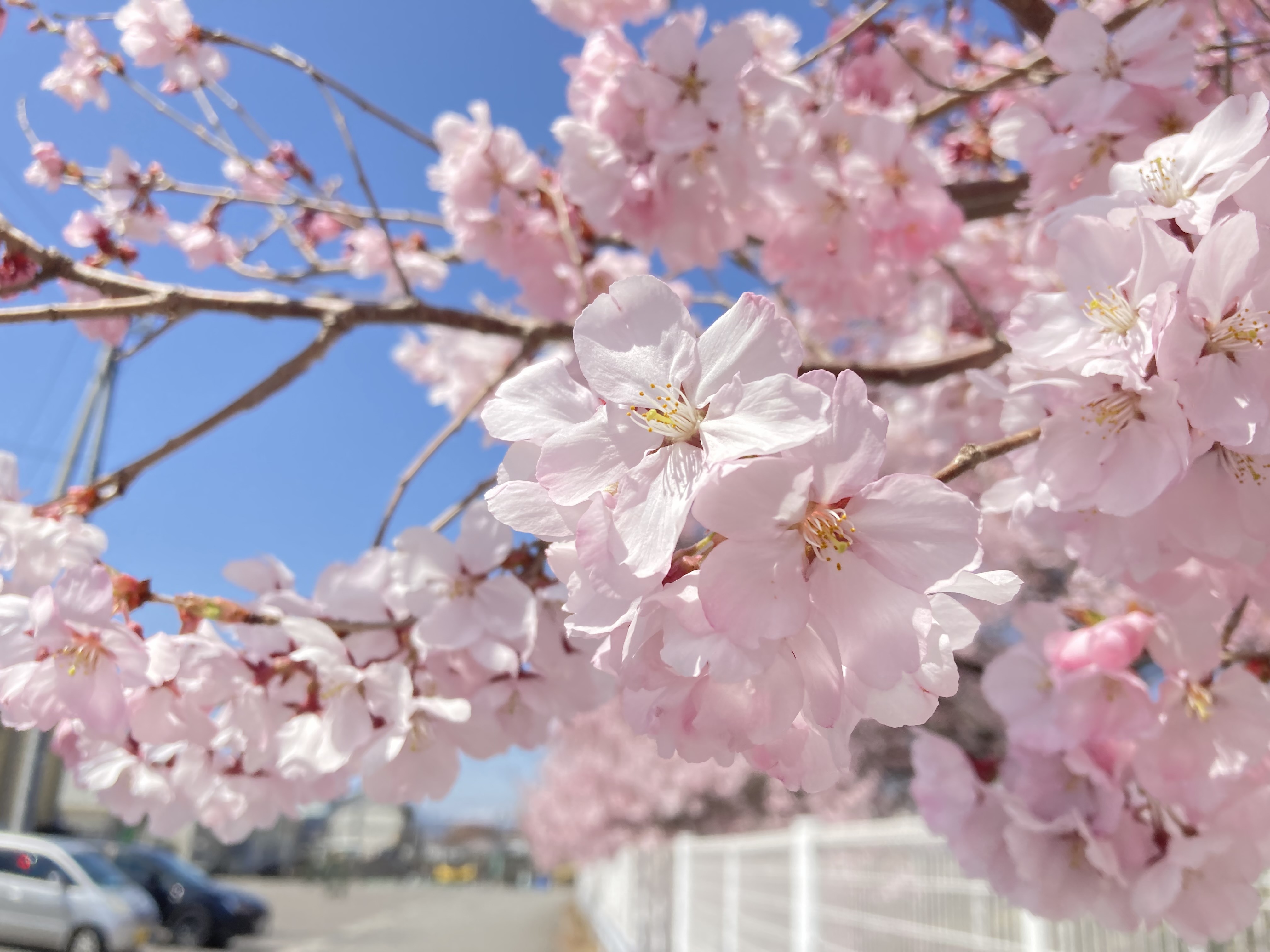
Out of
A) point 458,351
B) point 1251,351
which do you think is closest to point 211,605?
point 1251,351

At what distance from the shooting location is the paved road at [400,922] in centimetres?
1197

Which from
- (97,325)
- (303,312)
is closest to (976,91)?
(303,312)

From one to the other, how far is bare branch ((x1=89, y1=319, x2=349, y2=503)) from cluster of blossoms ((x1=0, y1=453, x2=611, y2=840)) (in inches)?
4.3

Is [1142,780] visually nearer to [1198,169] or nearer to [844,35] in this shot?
[1198,169]

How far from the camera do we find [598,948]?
13.6 metres

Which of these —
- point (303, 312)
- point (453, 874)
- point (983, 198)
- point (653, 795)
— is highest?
point (983, 198)

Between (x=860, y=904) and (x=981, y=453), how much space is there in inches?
131

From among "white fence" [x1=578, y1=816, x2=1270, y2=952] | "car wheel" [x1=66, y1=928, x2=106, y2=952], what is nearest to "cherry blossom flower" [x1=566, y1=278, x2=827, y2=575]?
"white fence" [x1=578, y1=816, x2=1270, y2=952]

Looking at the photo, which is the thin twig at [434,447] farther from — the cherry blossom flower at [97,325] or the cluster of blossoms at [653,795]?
the cluster of blossoms at [653,795]

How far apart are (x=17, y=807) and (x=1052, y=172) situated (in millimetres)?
7513

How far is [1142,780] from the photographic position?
0.99 meters

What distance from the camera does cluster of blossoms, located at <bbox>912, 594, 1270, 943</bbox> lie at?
0.97m

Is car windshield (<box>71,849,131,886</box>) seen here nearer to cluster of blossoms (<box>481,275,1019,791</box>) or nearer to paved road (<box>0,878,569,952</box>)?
paved road (<box>0,878,569,952</box>)

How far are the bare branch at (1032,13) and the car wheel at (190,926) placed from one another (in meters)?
12.6
